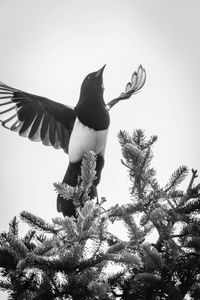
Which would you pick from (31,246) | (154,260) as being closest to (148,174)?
(154,260)

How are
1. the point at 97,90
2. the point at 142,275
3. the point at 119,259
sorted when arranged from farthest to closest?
1. the point at 97,90
2. the point at 142,275
3. the point at 119,259

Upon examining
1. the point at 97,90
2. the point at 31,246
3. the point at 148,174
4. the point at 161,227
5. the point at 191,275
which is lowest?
the point at 31,246

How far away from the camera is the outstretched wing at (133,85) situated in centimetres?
437

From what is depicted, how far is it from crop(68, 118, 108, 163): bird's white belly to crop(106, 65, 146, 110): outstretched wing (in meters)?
0.65

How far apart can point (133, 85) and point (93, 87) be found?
0.86 m

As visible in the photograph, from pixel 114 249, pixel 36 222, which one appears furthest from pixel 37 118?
pixel 114 249

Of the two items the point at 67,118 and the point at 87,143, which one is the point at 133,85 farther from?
the point at 87,143

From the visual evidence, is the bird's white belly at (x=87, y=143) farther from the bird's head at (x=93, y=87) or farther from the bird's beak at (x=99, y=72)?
the bird's beak at (x=99, y=72)

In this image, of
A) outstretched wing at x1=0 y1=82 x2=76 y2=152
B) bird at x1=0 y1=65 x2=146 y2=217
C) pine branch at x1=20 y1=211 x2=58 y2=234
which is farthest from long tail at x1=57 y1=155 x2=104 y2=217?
pine branch at x1=20 y1=211 x2=58 y2=234

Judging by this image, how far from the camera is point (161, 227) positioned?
1.78 metres

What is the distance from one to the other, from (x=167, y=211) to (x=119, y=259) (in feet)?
1.15

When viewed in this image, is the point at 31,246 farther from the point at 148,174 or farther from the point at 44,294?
the point at 148,174

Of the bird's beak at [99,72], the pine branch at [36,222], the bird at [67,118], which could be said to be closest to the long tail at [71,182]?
the bird at [67,118]

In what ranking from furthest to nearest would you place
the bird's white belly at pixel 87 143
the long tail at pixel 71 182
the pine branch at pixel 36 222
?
the bird's white belly at pixel 87 143 → the long tail at pixel 71 182 → the pine branch at pixel 36 222
